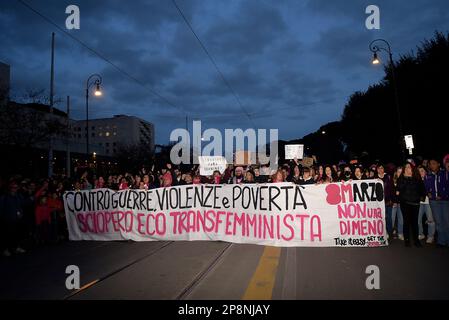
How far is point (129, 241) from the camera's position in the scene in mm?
8758

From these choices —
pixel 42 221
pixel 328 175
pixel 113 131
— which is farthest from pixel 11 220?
pixel 113 131

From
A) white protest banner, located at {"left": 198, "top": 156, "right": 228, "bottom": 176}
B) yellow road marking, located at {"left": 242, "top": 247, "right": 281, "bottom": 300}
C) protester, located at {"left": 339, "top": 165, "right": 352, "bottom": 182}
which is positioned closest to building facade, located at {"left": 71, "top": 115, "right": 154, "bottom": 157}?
white protest banner, located at {"left": 198, "top": 156, "right": 228, "bottom": 176}

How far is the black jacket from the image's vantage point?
7645 millimetres

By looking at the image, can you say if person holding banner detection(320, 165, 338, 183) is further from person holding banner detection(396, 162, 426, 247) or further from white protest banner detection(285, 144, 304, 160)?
white protest banner detection(285, 144, 304, 160)

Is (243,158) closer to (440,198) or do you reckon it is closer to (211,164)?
(211,164)

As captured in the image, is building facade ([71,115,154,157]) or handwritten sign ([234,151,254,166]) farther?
building facade ([71,115,154,157])

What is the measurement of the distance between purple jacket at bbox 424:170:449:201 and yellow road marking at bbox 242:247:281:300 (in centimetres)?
383

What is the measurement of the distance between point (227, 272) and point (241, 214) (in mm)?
2725

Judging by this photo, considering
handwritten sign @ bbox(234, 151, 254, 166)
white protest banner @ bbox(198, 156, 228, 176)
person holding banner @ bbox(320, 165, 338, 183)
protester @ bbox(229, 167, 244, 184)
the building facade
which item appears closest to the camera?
person holding banner @ bbox(320, 165, 338, 183)

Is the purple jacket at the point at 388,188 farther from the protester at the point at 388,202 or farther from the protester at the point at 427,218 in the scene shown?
the protester at the point at 427,218

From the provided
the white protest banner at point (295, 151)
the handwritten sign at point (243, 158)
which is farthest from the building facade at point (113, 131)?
the white protest banner at point (295, 151)

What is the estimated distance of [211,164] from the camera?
23.0 m

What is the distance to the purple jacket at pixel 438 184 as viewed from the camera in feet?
25.0
